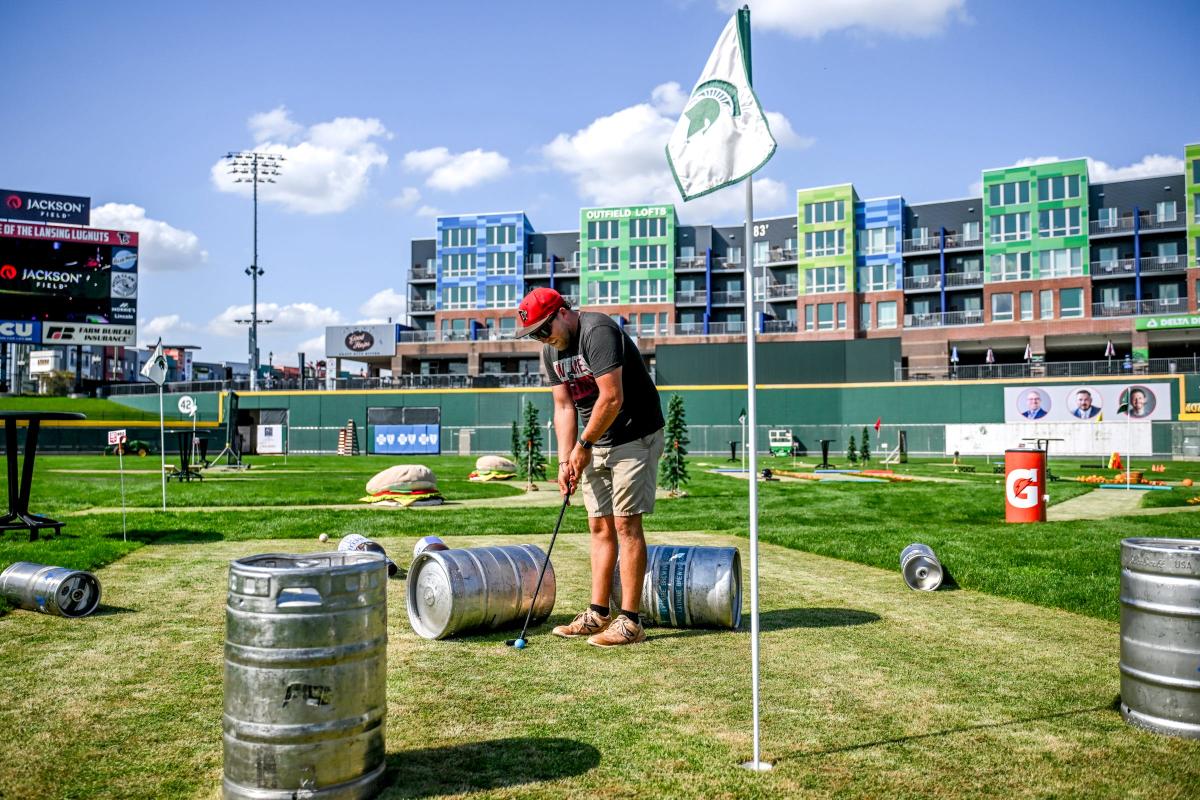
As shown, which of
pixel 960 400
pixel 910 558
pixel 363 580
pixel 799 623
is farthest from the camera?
pixel 960 400

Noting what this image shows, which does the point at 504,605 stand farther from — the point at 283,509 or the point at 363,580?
the point at 283,509

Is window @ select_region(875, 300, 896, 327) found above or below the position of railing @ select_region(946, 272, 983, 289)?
below

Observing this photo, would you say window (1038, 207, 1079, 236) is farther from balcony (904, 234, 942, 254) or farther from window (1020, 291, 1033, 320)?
balcony (904, 234, 942, 254)

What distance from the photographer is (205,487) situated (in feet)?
75.2

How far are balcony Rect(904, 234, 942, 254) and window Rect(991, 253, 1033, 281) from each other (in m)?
4.42

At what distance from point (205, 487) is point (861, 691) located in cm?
2159

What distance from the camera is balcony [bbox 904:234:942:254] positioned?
230 ft

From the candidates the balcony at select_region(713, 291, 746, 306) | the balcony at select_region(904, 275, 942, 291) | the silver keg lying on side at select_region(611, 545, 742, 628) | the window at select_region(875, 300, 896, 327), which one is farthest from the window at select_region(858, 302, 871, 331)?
the silver keg lying on side at select_region(611, 545, 742, 628)

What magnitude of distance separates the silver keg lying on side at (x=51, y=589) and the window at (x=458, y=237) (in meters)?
75.3

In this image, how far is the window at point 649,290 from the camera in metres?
77.2

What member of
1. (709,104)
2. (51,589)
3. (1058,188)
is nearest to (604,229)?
(1058,188)

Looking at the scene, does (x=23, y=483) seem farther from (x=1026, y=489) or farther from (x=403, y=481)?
(x=1026, y=489)

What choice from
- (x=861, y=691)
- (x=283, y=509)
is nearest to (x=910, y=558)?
(x=861, y=691)

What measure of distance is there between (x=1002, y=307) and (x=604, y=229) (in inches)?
1306
